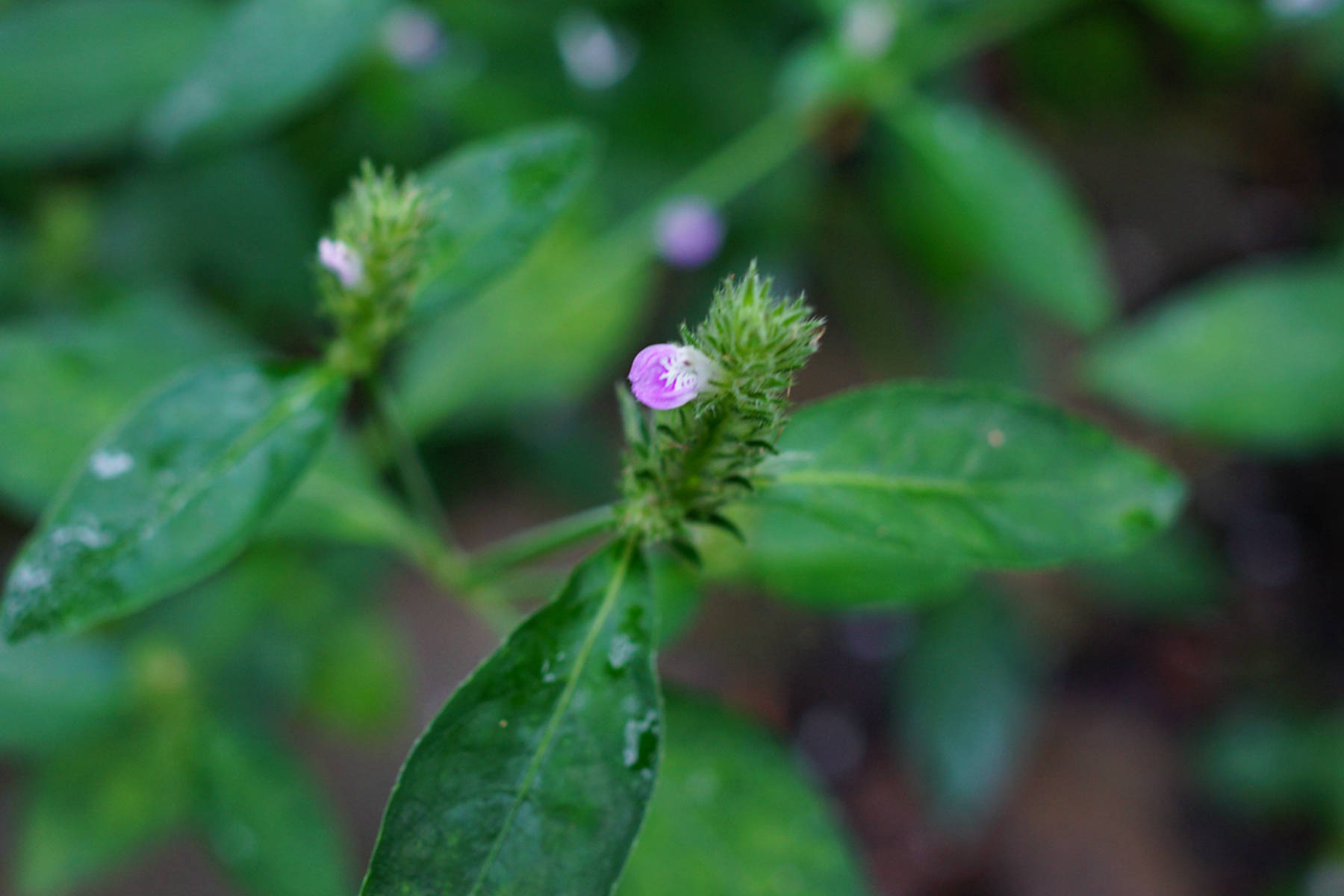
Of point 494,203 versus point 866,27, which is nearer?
point 494,203

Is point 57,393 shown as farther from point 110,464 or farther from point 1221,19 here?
point 1221,19

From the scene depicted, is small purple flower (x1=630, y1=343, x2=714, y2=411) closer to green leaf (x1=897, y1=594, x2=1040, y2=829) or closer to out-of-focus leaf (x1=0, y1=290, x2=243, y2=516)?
out-of-focus leaf (x1=0, y1=290, x2=243, y2=516)

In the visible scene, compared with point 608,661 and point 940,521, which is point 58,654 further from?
point 940,521

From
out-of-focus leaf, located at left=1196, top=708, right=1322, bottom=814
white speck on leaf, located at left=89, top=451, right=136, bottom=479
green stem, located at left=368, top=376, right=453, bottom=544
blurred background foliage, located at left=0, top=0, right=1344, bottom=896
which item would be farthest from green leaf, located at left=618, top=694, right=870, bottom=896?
out-of-focus leaf, located at left=1196, top=708, right=1322, bottom=814

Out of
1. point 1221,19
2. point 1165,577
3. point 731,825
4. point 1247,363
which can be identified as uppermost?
point 1221,19

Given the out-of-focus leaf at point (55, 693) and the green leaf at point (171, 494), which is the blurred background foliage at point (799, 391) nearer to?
the out-of-focus leaf at point (55, 693)

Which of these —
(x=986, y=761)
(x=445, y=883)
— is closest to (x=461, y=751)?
(x=445, y=883)

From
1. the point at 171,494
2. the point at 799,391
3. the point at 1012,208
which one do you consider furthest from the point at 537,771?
the point at 799,391
